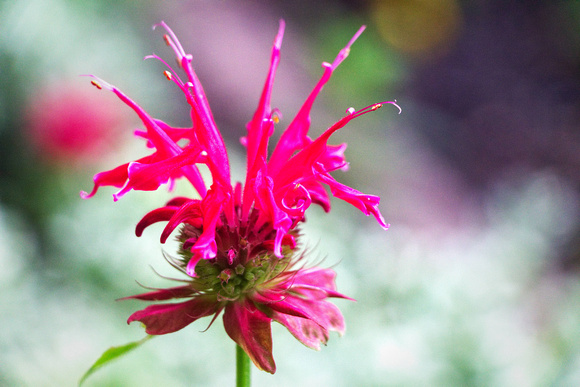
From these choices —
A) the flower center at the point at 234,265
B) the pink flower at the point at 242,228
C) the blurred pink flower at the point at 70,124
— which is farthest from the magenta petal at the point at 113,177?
the blurred pink flower at the point at 70,124

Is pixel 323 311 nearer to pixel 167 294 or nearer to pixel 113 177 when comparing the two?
pixel 167 294

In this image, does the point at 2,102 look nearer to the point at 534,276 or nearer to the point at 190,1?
the point at 190,1

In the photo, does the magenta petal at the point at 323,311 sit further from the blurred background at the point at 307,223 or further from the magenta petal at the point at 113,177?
the magenta petal at the point at 113,177

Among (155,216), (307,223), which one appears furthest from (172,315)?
(307,223)

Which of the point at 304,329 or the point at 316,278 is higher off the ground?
the point at 316,278

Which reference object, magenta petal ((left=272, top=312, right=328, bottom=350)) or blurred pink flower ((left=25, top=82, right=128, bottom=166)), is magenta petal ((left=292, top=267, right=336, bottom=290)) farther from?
blurred pink flower ((left=25, top=82, right=128, bottom=166))

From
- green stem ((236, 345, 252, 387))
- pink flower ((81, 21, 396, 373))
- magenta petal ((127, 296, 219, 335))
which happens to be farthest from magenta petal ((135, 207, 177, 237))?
green stem ((236, 345, 252, 387))
